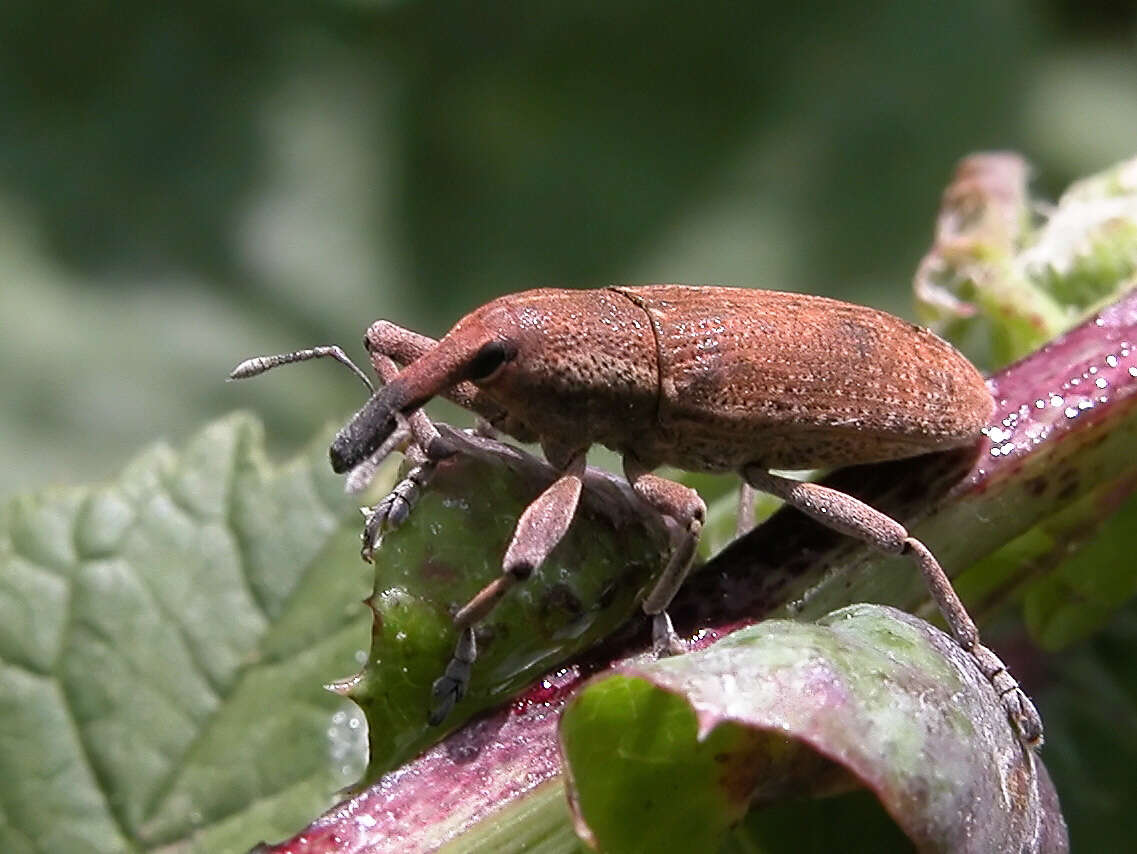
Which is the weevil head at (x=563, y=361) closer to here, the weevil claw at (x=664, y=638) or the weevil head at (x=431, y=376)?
the weevil head at (x=431, y=376)

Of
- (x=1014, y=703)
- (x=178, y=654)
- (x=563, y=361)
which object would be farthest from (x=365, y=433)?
(x=1014, y=703)

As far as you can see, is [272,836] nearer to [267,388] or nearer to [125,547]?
[125,547]

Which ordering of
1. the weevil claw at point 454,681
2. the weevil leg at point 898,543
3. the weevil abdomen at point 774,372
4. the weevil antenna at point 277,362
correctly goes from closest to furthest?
the weevil claw at point 454,681 < the weevil leg at point 898,543 < the weevil antenna at point 277,362 < the weevil abdomen at point 774,372

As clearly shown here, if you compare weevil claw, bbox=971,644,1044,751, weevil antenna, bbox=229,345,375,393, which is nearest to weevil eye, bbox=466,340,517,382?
weevil antenna, bbox=229,345,375,393

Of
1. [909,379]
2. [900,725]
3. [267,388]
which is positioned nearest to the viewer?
[900,725]

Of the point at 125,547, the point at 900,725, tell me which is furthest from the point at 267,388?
the point at 900,725

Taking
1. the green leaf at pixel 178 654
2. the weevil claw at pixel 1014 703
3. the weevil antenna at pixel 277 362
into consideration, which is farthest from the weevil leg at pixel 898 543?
the green leaf at pixel 178 654
